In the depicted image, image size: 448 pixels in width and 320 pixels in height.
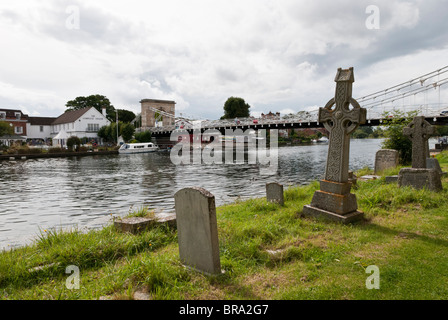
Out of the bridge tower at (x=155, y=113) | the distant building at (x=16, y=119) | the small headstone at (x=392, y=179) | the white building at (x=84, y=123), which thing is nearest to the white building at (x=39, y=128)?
the distant building at (x=16, y=119)

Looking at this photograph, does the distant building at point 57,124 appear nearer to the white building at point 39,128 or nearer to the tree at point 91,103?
the white building at point 39,128

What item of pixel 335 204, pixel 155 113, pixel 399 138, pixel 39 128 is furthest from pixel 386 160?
pixel 155 113

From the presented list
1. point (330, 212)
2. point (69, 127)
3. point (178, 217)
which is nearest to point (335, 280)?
point (178, 217)

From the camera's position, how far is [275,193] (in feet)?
30.5

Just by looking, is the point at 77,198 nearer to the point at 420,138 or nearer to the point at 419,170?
the point at 419,170

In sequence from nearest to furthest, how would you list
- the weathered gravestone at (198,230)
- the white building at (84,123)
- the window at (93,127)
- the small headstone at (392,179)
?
1. the weathered gravestone at (198,230)
2. the small headstone at (392,179)
3. the white building at (84,123)
4. the window at (93,127)

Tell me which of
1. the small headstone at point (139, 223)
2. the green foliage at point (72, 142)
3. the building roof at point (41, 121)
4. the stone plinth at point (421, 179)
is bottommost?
the small headstone at point (139, 223)

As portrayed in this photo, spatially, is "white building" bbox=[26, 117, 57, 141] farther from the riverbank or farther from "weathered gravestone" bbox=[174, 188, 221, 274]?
"weathered gravestone" bbox=[174, 188, 221, 274]

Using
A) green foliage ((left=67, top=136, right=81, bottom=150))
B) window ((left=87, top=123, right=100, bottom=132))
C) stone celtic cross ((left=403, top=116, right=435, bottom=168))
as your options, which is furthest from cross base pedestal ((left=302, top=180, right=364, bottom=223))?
window ((left=87, top=123, right=100, bottom=132))

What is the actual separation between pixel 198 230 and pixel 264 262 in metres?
1.25

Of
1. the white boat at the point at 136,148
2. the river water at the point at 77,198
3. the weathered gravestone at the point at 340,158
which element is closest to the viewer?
the weathered gravestone at the point at 340,158

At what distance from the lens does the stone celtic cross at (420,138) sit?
10250 millimetres

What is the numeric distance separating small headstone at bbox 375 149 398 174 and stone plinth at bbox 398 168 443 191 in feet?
21.2
